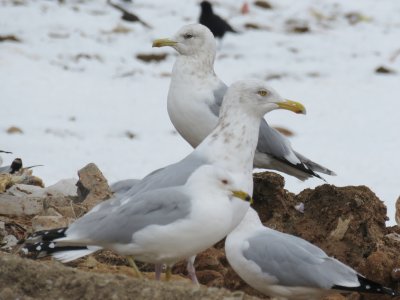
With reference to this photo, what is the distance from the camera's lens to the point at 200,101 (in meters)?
6.88

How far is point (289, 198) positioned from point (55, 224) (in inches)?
55.6

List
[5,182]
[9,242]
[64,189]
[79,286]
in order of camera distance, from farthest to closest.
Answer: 1. [64,189]
2. [5,182]
3. [9,242]
4. [79,286]

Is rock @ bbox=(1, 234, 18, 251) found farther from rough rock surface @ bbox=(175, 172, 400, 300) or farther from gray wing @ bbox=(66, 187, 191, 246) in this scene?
gray wing @ bbox=(66, 187, 191, 246)

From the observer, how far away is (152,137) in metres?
13.8

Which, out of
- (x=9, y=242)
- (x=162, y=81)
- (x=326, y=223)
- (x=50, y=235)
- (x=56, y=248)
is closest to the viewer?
(x=50, y=235)

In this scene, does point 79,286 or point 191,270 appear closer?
point 79,286

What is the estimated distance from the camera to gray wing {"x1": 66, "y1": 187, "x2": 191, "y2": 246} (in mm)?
4867

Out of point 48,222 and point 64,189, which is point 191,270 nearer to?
point 48,222

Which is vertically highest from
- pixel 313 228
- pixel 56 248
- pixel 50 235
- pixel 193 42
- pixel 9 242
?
pixel 193 42

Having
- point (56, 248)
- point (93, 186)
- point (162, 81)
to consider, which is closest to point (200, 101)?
point (93, 186)

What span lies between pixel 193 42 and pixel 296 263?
2303mm

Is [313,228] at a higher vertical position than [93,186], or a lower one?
higher

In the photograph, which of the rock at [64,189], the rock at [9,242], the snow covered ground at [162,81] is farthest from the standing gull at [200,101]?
the snow covered ground at [162,81]

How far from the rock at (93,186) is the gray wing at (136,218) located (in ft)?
6.03
